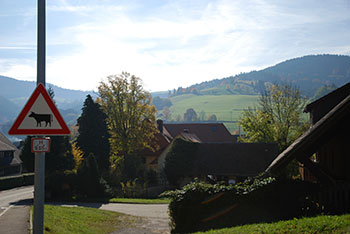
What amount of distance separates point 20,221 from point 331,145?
479 inches

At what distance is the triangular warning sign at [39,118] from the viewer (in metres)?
5.81

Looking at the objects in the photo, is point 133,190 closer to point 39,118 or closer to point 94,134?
point 94,134

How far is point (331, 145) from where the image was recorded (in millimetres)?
13484

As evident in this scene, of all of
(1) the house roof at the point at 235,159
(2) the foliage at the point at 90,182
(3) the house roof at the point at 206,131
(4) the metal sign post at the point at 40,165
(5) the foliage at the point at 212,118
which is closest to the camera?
(4) the metal sign post at the point at 40,165

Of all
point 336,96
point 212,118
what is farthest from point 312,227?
point 212,118

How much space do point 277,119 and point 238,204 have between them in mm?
41353

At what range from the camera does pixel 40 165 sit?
582 cm

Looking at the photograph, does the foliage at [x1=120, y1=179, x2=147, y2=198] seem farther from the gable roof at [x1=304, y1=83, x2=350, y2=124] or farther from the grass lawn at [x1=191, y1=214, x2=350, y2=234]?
the grass lawn at [x1=191, y1=214, x2=350, y2=234]

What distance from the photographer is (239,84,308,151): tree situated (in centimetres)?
4888

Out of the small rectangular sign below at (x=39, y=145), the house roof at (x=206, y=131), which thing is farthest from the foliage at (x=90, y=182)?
the house roof at (x=206, y=131)

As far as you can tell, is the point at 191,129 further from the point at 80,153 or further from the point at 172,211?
the point at 172,211

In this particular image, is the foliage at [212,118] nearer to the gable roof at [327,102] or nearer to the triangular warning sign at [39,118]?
the gable roof at [327,102]

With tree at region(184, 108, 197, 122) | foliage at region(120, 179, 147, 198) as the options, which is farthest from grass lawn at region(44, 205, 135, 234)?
tree at region(184, 108, 197, 122)

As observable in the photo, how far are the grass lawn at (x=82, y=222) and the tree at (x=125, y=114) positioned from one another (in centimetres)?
2299
